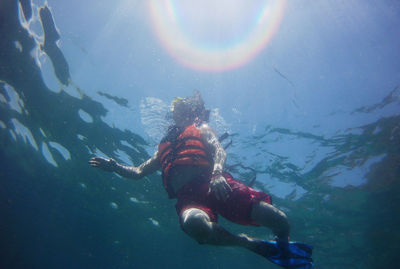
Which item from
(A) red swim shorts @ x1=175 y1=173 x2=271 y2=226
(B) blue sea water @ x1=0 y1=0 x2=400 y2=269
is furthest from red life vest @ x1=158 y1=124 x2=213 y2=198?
(B) blue sea water @ x1=0 y1=0 x2=400 y2=269

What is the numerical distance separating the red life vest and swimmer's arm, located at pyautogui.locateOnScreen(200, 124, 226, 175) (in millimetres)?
147

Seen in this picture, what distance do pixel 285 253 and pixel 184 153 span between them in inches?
87.2

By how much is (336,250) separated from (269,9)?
24352 mm

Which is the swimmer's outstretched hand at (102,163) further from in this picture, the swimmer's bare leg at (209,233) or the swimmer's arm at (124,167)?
the swimmer's bare leg at (209,233)

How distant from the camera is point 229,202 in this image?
125 inches

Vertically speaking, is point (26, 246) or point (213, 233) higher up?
point (26, 246)

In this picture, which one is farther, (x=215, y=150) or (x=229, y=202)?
Answer: (x=215, y=150)

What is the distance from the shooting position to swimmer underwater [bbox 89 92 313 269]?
2.71m

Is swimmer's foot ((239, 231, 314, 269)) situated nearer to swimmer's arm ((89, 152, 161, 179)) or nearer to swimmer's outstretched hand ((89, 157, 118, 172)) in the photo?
swimmer's arm ((89, 152, 161, 179))

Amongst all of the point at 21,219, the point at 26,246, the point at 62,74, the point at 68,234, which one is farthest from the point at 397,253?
the point at 26,246

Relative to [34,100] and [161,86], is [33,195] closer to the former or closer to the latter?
[34,100]

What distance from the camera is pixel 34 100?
1123cm

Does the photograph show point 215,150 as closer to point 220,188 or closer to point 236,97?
point 220,188

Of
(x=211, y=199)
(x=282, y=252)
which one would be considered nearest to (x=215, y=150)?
(x=211, y=199)
